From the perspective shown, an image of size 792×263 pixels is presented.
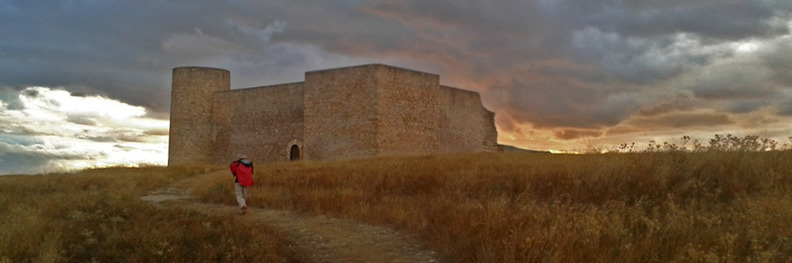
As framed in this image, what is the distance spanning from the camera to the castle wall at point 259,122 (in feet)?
83.7

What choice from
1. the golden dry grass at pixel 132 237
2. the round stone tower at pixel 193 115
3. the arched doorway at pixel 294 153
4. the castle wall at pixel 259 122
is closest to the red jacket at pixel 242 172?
the golden dry grass at pixel 132 237

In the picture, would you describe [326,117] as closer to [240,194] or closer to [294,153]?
[294,153]

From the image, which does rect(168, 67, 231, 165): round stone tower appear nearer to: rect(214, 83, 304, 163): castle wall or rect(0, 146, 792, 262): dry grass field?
rect(214, 83, 304, 163): castle wall

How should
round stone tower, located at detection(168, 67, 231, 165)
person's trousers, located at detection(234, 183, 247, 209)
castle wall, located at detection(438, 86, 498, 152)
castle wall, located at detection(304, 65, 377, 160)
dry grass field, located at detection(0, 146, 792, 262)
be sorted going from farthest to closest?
round stone tower, located at detection(168, 67, 231, 165) < castle wall, located at detection(438, 86, 498, 152) < castle wall, located at detection(304, 65, 377, 160) < person's trousers, located at detection(234, 183, 247, 209) < dry grass field, located at detection(0, 146, 792, 262)

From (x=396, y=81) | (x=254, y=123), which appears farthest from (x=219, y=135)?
(x=396, y=81)

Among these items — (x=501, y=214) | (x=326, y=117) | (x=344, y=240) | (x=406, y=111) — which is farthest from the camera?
(x=326, y=117)

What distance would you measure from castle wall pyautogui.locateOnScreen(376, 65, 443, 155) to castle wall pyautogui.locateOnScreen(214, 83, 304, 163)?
4.47 meters

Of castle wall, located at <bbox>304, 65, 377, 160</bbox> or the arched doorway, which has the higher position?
castle wall, located at <bbox>304, 65, 377, 160</bbox>

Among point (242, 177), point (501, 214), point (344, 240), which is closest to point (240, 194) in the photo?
point (242, 177)

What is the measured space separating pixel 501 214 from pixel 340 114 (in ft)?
56.0

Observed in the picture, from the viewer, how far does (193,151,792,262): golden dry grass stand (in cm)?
528

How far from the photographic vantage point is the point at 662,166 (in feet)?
30.6

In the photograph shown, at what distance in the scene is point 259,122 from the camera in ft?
87.6

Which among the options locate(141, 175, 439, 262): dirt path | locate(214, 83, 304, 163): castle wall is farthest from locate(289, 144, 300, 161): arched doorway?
locate(141, 175, 439, 262): dirt path
